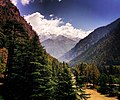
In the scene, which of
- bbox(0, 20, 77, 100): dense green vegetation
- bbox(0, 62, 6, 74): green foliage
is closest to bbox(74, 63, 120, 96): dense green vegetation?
bbox(0, 20, 77, 100): dense green vegetation

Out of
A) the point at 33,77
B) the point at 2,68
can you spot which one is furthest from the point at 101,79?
the point at 33,77

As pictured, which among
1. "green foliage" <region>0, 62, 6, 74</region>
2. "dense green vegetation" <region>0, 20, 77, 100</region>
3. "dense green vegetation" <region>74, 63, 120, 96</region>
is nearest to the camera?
"dense green vegetation" <region>0, 20, 77, 100</region>

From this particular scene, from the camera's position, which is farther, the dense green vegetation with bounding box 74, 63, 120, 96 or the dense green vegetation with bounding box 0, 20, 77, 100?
the dense green vegetation with bounding box 74, 63, 120, 96

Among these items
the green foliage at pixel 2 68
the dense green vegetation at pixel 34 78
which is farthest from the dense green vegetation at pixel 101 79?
the green foliage at pixel 2 68

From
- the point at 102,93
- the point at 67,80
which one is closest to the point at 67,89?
the point at 67,80

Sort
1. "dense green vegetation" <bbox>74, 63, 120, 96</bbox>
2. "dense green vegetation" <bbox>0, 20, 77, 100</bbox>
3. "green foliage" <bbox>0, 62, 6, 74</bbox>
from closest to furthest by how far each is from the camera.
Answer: "dense green vegetation" <bbox>0, 20, 77, 100</bbox> → "green foliage" <bbox>0, 62, 6, 74</bbox> → "dense green vegetation" <bbox>74, 63, 120, 96</bbox>

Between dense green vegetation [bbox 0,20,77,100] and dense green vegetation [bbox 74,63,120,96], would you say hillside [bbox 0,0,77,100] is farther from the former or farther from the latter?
dense green vegetation [bbox 74,63,120,96]

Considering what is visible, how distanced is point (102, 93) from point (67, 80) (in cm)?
7050

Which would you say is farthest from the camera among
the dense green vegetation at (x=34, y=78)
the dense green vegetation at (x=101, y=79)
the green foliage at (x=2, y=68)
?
the dense green vegetation at (x=101, y=79)

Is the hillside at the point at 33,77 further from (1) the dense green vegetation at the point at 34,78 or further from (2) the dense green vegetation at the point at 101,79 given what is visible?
(2) the dense green vegetation at the point at 101,79

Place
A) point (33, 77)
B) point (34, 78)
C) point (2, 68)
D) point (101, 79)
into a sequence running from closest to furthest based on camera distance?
point (34, 78)
point (33, 77)
point (2, 68)
point (101, 79)

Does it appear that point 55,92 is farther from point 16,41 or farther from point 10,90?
point 16,41

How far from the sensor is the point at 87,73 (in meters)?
144

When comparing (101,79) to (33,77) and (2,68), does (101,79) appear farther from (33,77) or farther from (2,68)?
(33,77)
